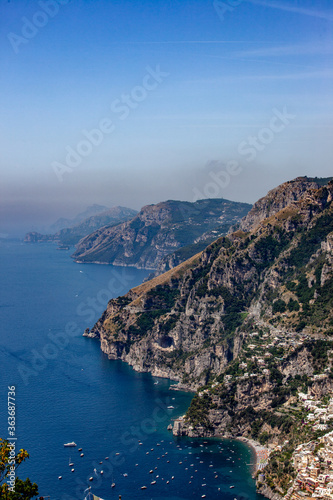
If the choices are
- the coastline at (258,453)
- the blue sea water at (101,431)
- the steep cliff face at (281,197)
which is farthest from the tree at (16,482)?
the steep cliff face at (281,197)

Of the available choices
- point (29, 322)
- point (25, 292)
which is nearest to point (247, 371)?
point (29, 322)

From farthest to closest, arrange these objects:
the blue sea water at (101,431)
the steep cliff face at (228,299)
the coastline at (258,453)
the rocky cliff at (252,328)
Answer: the steep cliff face at (228,299), the rocky cliff at (252,328), the coastline at (258,453), the blue sea water at (101,431)

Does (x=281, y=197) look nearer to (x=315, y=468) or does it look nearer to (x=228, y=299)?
(x=228, y=299)

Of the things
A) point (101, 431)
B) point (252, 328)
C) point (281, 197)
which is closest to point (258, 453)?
point (101, 431)

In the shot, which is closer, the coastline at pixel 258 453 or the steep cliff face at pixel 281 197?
the coastline at pixel 258 453

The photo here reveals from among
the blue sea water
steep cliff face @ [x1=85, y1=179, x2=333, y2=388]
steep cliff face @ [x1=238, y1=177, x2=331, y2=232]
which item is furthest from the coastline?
steep cliff face @ [x1=238, y1=177, x2=331, y2=232]

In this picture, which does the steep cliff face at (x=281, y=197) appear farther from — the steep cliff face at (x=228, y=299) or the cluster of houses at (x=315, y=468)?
the cluster of houses at (x=315, y=468)

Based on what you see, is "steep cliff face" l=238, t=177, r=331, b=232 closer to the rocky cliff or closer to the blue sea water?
the rocky cliff
